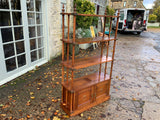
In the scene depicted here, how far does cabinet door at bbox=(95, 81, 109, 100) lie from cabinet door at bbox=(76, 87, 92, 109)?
0.71 ft

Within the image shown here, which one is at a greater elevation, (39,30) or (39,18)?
(39,18)

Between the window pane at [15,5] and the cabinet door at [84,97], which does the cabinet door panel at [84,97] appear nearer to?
the cabinet door at [84,97]

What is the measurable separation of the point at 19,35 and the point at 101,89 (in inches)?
120

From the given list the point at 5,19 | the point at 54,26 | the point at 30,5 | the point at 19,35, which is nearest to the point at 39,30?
the point at 54,26

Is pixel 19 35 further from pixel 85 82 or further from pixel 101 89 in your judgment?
pixel 101 89

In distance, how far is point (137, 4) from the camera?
29.2 m

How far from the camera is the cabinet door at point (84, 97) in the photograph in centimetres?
287

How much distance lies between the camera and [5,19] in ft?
12.7

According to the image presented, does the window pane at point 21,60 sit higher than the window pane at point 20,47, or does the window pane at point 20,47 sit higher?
the window pane at point 20,47

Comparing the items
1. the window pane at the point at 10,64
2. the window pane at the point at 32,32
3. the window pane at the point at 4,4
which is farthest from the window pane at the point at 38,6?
the window pane at the point at 10,64

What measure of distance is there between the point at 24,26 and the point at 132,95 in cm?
386

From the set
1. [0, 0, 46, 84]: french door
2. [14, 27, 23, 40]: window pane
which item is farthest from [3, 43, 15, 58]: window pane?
[14, 27, 23, 40]: window pane

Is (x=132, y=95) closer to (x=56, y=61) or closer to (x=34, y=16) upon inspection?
(x=56, y=61)

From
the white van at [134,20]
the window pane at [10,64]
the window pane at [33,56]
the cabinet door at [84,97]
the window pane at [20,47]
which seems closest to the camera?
the cabinet door at [84,97]
